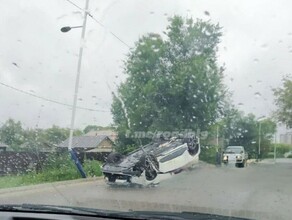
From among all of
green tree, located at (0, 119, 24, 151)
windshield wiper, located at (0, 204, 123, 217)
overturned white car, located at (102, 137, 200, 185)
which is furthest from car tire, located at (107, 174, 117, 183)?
windshield wiper, located at (0, 204, 123, 217)

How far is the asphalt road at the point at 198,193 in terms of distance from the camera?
484 cm

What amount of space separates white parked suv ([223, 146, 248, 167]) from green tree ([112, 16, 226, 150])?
415 mm

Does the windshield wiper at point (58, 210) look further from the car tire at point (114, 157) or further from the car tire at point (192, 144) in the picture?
the car tire at point (114, 157)

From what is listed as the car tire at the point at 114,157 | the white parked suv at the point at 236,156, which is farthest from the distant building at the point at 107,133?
the white parked suv at the point at 236,156

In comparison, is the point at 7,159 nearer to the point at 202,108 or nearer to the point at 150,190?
the point at 150,190

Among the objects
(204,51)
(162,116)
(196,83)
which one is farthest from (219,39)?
(162,116)

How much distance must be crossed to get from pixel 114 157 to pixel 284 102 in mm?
2248

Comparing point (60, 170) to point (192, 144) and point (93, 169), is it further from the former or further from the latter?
point (192, 144)

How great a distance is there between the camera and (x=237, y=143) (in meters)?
5.77

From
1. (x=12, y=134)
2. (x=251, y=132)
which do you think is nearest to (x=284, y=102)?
(x=251, y=132)

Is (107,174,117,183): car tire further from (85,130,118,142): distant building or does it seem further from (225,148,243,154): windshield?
(225,148,243,154): windshield

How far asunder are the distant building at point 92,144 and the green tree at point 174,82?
0.20 m

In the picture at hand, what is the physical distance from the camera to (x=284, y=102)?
5.50m

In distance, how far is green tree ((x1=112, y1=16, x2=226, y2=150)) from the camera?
600 centimetres
